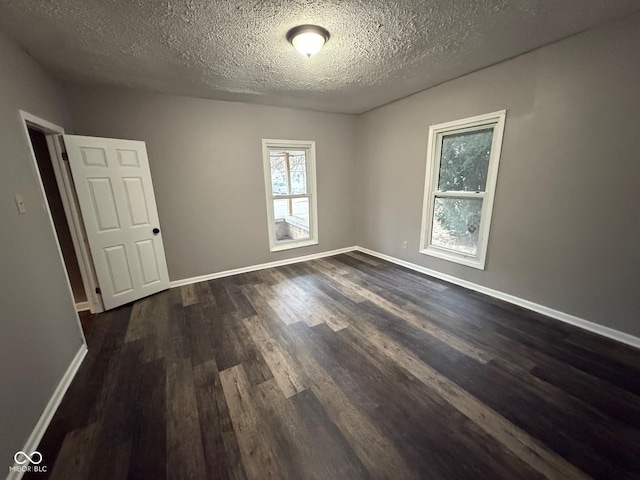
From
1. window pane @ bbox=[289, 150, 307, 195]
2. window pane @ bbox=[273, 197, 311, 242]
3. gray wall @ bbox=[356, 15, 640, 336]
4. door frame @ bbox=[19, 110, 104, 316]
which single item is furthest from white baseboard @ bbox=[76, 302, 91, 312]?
gray wall @ bbox=[356, 15, 640, 336]

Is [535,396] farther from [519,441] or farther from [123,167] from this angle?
[123,167]

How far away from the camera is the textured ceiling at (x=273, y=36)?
1676 mm

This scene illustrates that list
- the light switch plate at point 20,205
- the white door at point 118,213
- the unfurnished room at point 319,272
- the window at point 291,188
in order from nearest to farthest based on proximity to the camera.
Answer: the unfurnished room at point 319,272
the light switch plate at point 20,205
the white door at point 118,213
the window at point 291,188

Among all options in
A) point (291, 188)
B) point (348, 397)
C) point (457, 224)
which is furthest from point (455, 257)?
point (291, 188)

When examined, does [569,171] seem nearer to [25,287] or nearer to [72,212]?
[25,287]

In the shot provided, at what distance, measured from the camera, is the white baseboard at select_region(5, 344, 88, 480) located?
4.48 feet

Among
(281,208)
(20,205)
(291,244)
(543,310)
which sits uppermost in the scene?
(20,205)

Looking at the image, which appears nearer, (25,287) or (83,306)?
(25,287)

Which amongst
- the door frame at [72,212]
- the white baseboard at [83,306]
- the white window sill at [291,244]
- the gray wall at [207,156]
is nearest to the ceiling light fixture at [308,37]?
the gray wall at [207,156]

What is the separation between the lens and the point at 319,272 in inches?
157

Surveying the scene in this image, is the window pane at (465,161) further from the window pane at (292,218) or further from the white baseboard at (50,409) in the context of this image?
the white baseboard at (50,409)

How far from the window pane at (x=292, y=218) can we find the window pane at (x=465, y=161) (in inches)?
90.1

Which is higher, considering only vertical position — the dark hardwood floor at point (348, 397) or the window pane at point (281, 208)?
the window pane at point (281, 208)

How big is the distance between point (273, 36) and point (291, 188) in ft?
8.26
